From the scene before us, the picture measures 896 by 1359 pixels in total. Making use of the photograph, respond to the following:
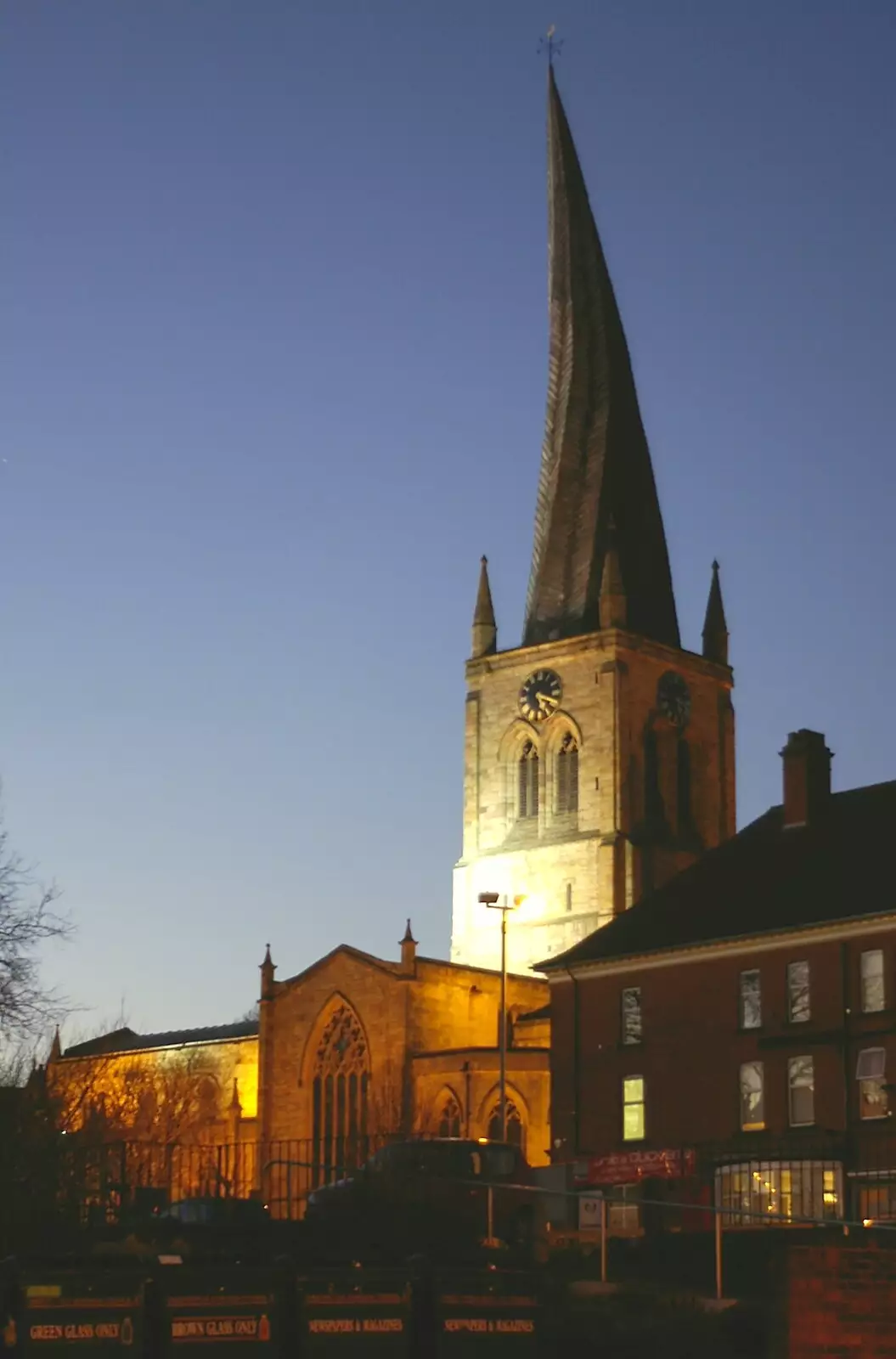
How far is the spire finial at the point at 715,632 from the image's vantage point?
116688 millimetres

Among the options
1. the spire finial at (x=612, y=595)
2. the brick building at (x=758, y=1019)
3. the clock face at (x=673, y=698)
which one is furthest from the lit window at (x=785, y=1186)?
the spire finial at (x=612, y=595)

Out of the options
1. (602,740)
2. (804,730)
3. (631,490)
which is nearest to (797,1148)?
(804,730)

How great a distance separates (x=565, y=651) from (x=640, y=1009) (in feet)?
165

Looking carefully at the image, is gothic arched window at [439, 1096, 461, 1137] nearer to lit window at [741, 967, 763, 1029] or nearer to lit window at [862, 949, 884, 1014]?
lit window at [741, 967, 763, 1029]

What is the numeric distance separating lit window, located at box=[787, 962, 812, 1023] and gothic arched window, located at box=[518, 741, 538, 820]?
52.1 metres

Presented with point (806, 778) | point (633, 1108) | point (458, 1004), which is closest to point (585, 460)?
point (458, 1004)

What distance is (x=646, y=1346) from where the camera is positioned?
21578mm

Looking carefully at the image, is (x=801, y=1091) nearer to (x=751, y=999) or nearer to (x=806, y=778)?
(x=751, y=999)

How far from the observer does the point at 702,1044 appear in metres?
57.7

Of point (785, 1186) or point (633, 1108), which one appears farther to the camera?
point (633, 1108)

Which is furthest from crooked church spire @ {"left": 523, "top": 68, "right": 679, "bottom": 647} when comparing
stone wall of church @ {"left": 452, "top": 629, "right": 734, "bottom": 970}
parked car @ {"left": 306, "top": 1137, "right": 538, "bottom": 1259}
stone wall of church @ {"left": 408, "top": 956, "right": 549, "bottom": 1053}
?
parked car @ {"left": 306, "top": 1137, "right": 538, "bottom": 1259}

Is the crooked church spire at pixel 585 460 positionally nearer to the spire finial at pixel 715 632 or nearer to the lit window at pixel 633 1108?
the spire finial at pixel 715 632

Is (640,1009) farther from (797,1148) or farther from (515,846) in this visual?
(515,846)

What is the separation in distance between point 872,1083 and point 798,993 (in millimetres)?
3035
